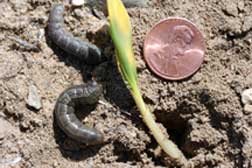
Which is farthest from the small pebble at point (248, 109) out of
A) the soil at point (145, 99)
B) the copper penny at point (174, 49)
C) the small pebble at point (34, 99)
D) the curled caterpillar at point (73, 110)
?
the small pebble at point (34, 99)

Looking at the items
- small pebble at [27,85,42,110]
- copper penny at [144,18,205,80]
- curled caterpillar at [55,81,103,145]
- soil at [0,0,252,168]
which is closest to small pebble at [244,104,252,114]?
soil at [0,0,252,168]

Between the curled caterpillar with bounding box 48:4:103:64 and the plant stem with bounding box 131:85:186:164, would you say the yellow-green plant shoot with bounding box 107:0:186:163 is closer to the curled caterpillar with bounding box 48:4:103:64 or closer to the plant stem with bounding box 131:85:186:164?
the plant stem with bounding box 131:85:186:164

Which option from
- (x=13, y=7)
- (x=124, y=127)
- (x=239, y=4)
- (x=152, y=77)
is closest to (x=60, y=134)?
(x=124, y=127)

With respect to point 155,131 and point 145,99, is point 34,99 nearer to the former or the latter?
point 145,99

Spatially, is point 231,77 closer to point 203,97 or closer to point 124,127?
point 203,97

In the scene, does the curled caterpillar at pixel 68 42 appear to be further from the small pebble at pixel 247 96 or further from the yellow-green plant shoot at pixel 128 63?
the small pebble at pixel 247 96
